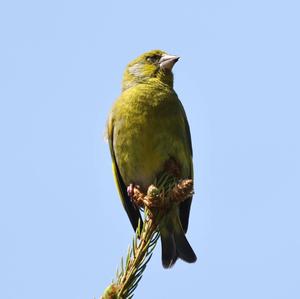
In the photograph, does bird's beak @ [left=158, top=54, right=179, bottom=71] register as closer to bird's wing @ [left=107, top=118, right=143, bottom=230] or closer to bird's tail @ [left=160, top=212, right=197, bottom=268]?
bird's wing @ [left=107, top=118, right=143, bottom=230]

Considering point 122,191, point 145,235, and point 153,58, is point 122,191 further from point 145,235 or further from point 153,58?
point 145,235

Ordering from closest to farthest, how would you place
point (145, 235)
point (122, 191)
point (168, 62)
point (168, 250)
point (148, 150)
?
point (145, 235) < point (168, 250) < point (148, 150) < point (122, 191) < point (168, 62)

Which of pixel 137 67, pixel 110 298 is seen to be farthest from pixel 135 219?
pixel 110 298

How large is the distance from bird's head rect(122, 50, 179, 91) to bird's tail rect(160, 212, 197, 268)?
132 centimetres

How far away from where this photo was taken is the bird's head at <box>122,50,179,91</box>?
493cm

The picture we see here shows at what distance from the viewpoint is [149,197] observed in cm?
288

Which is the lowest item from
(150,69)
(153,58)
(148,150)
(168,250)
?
(168,250)

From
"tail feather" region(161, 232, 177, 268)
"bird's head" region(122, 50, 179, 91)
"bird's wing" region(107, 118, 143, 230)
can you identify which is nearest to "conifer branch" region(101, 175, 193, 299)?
"tail feather" region(161, 232, 177, 268)

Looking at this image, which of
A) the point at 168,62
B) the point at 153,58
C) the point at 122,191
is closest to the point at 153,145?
the point at 122,191

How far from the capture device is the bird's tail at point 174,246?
403 cm

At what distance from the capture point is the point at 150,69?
5.05 m

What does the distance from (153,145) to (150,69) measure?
1087 mm

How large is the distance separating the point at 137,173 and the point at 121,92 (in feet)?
3.27

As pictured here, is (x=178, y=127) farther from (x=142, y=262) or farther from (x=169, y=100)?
(x=142, y=262)
